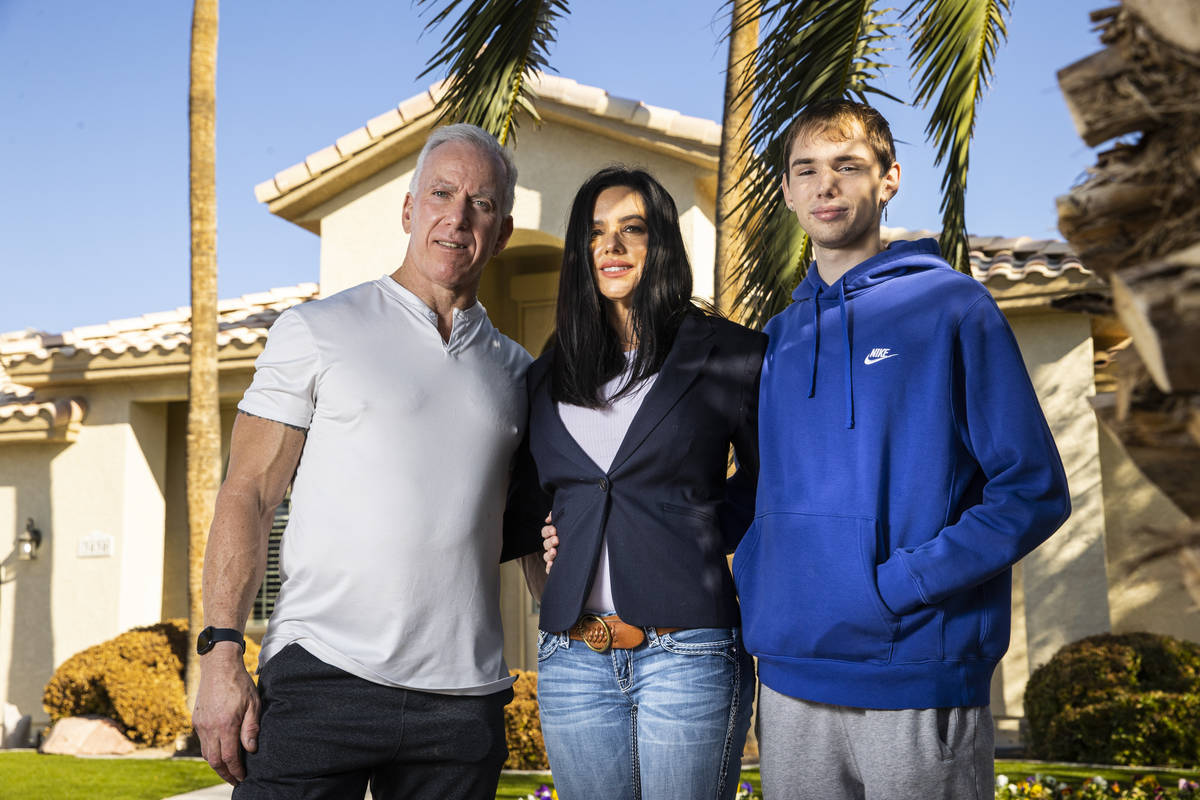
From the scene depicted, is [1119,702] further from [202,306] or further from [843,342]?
[202,306]

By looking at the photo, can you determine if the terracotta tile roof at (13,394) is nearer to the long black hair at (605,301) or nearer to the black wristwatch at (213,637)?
the black wristwatch at (213,637)

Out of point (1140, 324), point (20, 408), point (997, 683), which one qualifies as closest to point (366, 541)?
point (1140, 324)

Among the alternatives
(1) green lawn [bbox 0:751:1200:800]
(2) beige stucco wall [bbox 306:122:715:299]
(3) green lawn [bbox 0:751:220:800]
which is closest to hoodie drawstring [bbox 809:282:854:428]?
(1) green lawn [bbox 0:751:1200:800]

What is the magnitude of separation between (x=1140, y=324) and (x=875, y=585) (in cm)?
116

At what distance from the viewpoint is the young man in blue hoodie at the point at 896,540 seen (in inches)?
92.3

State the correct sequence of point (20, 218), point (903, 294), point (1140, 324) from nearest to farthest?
point (1140, 324)
point (903, 294)
point (20, 218)

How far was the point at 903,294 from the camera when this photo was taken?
2.59 metres

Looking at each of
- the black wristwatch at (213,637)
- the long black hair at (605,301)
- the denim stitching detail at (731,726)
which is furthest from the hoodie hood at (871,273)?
the black wristwatch at (213,637)

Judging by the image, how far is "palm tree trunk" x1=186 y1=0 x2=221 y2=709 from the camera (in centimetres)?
1050

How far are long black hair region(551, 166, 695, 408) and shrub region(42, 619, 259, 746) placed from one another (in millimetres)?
8263

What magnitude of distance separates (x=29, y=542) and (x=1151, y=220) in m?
13.2

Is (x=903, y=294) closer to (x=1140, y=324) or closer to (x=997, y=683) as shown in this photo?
(x=1140, y=324)

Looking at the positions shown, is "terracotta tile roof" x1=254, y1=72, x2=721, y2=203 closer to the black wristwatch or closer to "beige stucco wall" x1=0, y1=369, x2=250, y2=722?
"beige stucco wall" x1=0, y1=369, x2=250, y2=722

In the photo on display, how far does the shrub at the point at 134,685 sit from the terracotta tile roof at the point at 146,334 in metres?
3.08
